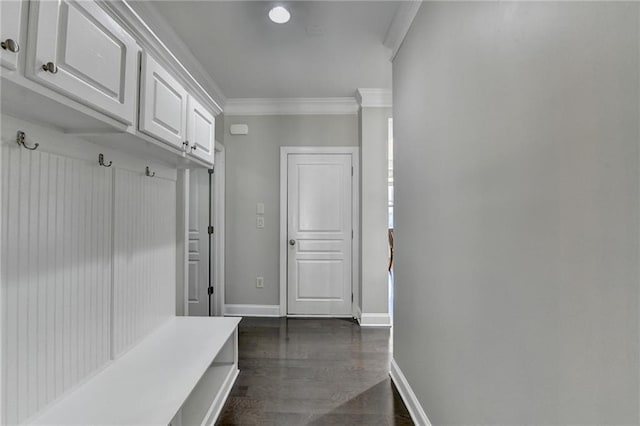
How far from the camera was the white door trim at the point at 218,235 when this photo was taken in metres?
3.62

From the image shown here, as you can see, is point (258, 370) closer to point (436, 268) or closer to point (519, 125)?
point (436, 268)

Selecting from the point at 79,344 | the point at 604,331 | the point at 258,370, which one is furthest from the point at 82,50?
the point at 258,370

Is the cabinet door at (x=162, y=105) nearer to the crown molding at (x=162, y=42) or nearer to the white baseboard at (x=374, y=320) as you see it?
the crown molding at (x=162, y=42)

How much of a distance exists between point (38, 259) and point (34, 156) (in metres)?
0.38

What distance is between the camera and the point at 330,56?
2.66 meters

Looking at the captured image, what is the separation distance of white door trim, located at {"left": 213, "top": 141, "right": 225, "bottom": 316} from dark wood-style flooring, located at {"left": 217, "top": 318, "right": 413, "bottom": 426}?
459 mm

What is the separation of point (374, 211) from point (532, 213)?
2.57 metres

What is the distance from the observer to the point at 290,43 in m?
2.46

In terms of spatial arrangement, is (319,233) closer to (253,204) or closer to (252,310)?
(253,204)

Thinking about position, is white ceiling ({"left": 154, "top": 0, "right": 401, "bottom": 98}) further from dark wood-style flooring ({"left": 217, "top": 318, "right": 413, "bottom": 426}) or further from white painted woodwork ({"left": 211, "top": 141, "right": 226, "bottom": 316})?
dark wood-style flooring ({"left": 217, "top": 318, "right": 413, "bottom": 426})

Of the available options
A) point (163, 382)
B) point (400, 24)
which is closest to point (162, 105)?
point (163, 382)

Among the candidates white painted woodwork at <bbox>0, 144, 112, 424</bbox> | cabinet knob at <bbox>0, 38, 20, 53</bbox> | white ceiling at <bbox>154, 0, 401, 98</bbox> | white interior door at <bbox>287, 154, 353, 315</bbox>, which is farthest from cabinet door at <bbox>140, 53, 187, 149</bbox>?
white interior door at <bbox>287, 154, 353, 315</bbox>

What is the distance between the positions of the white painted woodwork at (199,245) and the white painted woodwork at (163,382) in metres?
1.38

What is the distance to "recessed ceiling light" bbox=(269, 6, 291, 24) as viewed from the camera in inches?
79.9
